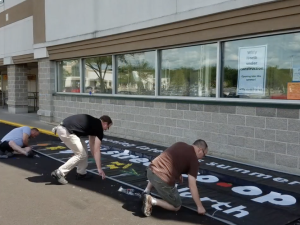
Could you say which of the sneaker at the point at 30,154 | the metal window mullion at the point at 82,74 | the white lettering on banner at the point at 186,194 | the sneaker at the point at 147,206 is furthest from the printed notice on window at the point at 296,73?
the metal window mullion at the point at 82,74

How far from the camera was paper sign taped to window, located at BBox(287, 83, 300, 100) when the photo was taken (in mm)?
6273

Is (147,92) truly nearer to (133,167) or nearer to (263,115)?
(133,167)

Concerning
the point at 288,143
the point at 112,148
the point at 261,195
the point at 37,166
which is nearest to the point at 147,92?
the point at 112,148

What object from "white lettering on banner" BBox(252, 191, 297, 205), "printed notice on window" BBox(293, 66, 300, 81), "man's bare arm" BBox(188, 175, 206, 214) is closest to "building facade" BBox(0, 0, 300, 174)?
"printed notice on window" BBox(293, 66, 300, 81)

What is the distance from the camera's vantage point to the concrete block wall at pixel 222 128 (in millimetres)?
6406

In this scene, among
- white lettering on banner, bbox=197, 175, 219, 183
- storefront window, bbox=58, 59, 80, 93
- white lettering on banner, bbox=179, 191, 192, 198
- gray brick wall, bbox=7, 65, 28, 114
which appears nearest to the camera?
white lettering on banner, bbox=179, 191, 192, 198

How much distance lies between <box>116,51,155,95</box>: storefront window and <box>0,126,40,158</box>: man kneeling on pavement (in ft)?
10.8

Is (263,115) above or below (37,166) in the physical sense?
above

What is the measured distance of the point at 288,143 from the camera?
636 cm

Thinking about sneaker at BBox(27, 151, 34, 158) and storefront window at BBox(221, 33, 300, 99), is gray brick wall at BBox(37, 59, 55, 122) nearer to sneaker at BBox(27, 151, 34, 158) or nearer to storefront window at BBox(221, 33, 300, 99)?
sneaker at BBox(27, 151, 34, 158)

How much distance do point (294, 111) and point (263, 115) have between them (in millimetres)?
642

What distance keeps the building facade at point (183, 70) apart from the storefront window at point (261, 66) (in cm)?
2

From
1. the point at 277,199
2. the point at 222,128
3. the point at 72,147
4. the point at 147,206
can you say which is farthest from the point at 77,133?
the point at 277,199

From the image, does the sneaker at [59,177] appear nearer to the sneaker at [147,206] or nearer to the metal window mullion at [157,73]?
the sneaker at [147,206]
